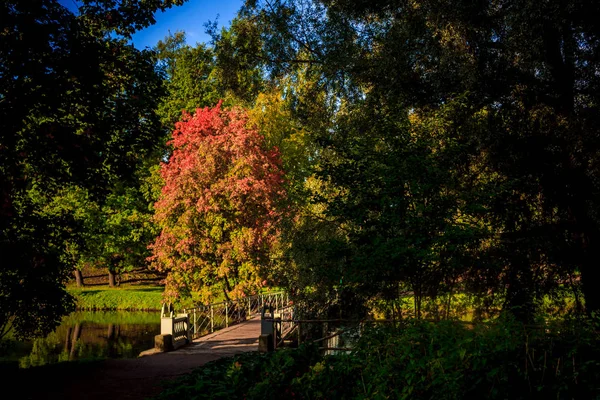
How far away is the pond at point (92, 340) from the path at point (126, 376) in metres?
3.26

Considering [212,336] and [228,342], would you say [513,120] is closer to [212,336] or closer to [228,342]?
[228,342]

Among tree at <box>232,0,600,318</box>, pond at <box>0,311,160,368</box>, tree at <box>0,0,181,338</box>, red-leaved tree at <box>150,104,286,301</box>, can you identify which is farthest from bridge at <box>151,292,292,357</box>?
tree at <box>232,0,600,318</box>

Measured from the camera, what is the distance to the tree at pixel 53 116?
878cm

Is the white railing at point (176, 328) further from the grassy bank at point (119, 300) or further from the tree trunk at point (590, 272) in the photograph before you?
the grassy bank at point (119, 300)

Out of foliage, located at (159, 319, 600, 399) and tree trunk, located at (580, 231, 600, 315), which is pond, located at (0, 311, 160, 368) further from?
tree trunk, located at (580, 231, 600, 315)

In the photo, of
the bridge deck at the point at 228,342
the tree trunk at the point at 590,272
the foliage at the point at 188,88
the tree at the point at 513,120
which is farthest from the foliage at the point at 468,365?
the foliage at the point at 188,88

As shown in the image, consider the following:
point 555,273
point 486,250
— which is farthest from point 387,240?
point 555,273

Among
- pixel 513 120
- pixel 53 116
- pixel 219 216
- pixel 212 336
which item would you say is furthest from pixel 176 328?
pixel 513 120

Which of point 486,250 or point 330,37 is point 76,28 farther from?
point 486,250

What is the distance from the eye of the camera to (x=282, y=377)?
6.27 meters

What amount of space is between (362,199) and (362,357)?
3.99m

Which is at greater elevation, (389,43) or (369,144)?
(389,43)

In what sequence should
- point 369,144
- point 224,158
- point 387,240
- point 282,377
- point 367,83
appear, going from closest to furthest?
point 282,377 < point 387,240 < point 369,144 < point 367,83 < point 224,158

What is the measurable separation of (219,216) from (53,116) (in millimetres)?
10425
